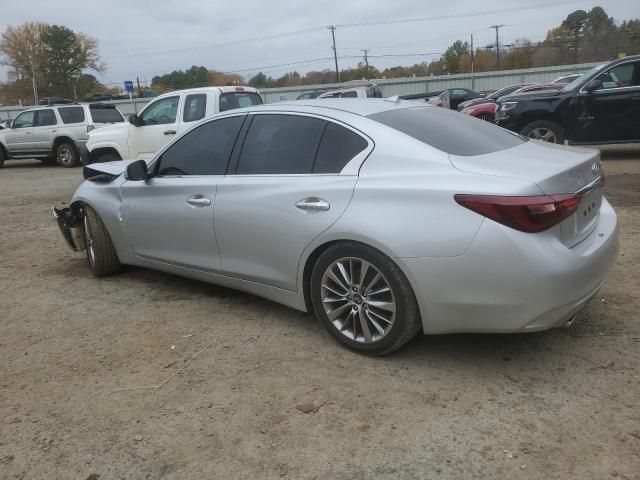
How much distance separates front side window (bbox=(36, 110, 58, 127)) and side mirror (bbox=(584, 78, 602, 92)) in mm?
13544

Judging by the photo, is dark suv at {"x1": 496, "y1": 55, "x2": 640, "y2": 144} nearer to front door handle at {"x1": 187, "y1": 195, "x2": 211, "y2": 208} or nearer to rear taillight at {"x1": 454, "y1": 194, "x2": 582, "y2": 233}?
front door handle at {"x1": 187, "y1": 195, "x2": 211, "y2": 208}

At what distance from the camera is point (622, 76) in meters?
9.83

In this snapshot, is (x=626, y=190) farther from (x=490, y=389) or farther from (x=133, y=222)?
(x=133, y=222)

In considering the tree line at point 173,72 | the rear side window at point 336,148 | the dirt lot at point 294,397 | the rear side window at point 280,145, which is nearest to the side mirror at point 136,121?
the dirt lot at point 294,397

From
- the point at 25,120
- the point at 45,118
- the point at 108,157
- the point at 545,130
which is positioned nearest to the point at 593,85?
the point at 545,130

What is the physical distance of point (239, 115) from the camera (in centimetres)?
412

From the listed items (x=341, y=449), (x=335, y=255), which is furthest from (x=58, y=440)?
(x=335, y=255)

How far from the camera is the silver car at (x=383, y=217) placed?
9.32 ft

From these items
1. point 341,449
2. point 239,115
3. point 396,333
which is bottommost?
point 341,449

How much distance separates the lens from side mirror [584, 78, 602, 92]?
389 inches

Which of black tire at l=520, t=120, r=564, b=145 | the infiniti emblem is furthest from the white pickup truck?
the infiniti emblem

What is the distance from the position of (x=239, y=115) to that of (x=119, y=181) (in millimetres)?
1404

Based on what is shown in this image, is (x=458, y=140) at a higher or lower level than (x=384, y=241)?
higher

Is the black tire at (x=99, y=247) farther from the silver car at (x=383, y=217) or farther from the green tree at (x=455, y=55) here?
the green tree at (x=455, y=55)
